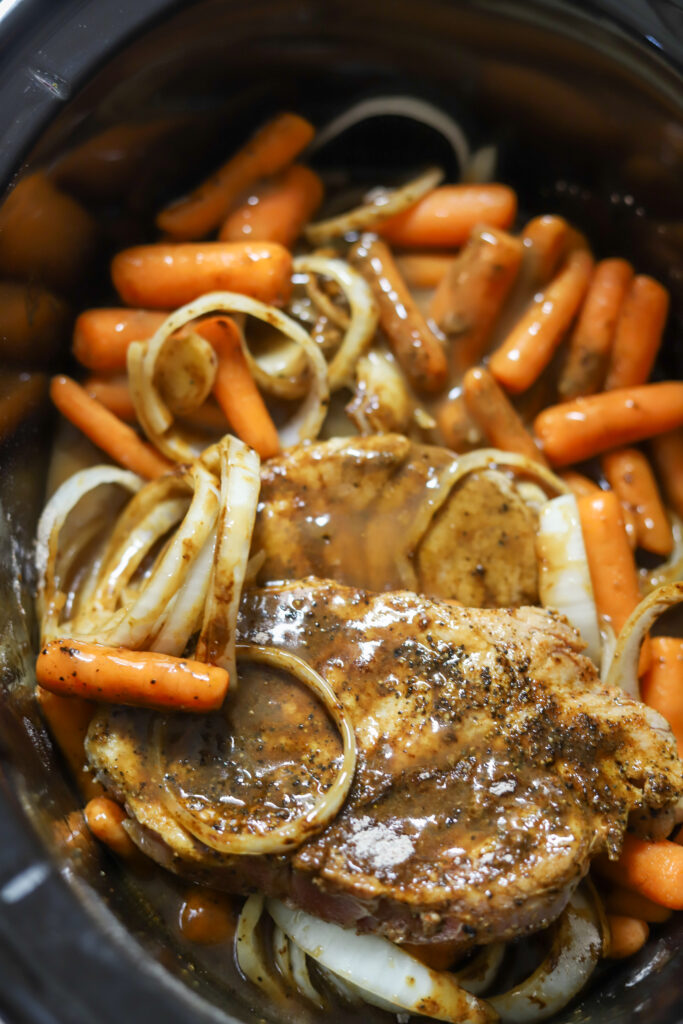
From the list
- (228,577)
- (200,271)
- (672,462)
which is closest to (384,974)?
(228,577)

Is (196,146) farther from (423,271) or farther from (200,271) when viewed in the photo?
(423,271)

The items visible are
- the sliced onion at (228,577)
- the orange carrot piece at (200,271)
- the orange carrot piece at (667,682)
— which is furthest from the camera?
the orange carrot piece at (200,271)

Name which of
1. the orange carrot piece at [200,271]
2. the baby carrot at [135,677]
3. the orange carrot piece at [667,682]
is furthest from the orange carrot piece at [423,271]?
the baby carrot at [135,677]

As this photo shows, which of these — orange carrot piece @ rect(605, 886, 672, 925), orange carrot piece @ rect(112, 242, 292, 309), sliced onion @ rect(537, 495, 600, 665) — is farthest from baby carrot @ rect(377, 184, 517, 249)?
orange carrot piece @ rect(605, 886, 672, 925)

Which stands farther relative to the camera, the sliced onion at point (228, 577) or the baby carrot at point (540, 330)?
the baby carrot at point (540, 330)

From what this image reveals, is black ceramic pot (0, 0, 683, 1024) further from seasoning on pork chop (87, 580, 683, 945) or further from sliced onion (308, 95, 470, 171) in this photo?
seasoning on pork chop (87, 580, 683, 945)

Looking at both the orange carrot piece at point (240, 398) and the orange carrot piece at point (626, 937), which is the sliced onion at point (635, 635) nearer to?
the orange carrot piece at point (626, 937)
